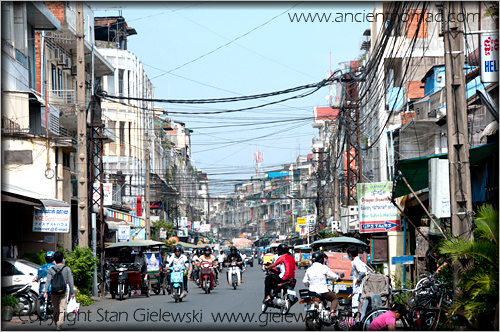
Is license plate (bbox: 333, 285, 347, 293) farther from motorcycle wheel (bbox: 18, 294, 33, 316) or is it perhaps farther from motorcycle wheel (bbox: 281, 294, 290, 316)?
motorcycle wheel (bbox: 18, 294, 33, 316)

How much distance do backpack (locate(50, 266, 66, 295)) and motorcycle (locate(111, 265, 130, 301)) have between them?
10.8 metres

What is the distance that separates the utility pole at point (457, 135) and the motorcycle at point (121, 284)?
1448cm

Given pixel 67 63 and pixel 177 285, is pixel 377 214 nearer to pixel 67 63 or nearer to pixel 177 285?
pixel 177 285

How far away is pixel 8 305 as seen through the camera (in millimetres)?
16188

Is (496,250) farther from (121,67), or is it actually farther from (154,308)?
(121,67)

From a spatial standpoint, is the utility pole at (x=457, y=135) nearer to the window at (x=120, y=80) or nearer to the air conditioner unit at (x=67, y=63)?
the air conditioner unit at (x=67, y=63)

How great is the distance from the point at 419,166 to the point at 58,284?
31.8 ft

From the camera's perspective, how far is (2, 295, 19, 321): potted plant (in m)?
15.9

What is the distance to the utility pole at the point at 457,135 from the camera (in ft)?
41.6

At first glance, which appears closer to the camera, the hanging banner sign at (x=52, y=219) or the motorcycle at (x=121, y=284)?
the hanging banner sign at (x=52, y=219)

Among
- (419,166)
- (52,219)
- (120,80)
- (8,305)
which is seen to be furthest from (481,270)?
(120,80)

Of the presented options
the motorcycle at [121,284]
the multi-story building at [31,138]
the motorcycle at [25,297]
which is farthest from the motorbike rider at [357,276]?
the motorcycle at [121,284]

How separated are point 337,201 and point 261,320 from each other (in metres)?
35.2

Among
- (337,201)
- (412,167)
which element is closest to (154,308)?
(412,167)
